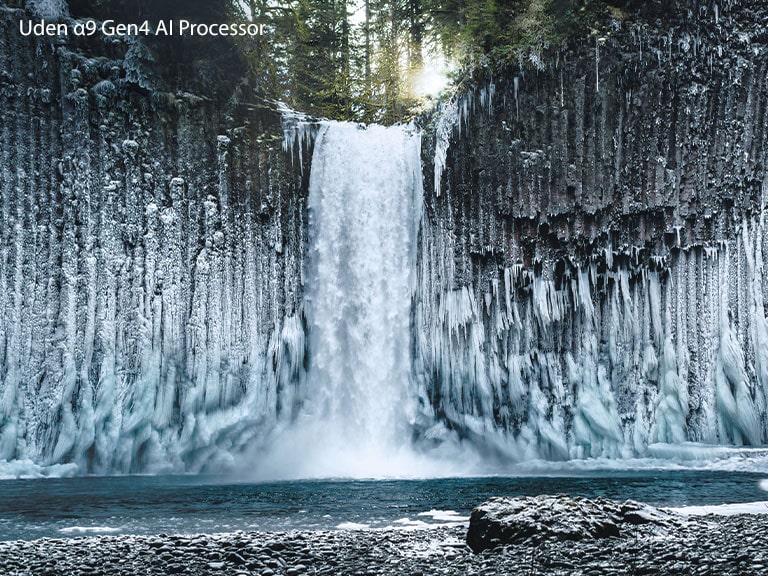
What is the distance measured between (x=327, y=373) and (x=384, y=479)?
175 inches

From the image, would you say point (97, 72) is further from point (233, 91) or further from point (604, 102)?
point (604, 102)

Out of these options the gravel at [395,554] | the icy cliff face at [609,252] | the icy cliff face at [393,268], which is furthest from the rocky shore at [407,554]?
the icy cliff face at [609,252]

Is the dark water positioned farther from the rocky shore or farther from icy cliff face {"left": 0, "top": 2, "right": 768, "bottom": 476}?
icy cliff face {"left": 0, "top": 2, "right": 768, "bottom": 476}

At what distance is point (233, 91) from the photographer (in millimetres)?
19391

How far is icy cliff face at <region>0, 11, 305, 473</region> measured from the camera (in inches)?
646

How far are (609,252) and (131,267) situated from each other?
40.2 feet

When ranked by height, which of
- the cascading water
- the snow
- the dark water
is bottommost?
the dark water

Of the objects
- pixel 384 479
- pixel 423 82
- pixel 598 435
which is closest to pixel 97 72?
pixel 423 82

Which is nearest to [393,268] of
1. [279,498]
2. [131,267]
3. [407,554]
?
[131,267]

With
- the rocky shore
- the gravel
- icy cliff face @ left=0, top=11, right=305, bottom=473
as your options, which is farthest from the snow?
icy cliff face @ left=0, top=11, right=305, bottom=473

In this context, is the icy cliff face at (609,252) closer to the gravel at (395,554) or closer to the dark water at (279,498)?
the dark water at (279,498)

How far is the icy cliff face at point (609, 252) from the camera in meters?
16.8

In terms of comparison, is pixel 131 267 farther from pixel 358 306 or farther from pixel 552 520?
pixel 552 520

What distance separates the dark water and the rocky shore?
126cm
